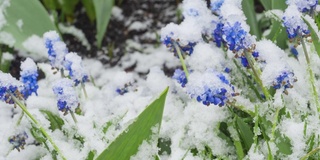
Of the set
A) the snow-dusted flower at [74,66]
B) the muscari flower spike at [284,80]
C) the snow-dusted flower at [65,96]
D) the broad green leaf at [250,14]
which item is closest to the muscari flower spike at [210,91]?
the muscari flower spike at [284,80]

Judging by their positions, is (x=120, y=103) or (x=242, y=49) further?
(x=120, y=103)

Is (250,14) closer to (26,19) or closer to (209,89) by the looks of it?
(209,89)

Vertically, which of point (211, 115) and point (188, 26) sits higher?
point (188, 26)

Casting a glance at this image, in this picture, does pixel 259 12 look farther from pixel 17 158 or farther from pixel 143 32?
pixel 17 158

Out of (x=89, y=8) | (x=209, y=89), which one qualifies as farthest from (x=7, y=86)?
(x=89, y=8)

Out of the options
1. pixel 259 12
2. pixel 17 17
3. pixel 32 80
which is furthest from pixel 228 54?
pixel 259 12

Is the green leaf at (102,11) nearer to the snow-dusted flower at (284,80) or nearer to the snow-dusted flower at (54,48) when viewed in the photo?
the snow-dusted flower at (54,48)
